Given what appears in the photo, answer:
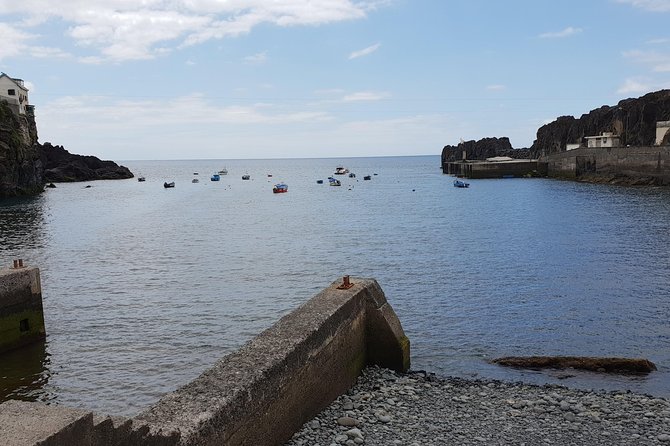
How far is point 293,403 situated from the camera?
10.2 meters

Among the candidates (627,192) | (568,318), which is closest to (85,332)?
(568,318)

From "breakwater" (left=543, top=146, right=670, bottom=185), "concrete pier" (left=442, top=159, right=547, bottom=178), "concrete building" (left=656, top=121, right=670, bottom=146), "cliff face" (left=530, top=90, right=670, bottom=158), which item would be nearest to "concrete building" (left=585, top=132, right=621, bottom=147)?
"cliff face" (left=530, top=90, right=670, bottom=158)

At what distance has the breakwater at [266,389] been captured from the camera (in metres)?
6.12

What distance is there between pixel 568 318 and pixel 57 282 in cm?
2441

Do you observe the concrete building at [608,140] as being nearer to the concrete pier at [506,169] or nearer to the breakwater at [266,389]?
the concrete pier at [506,169]

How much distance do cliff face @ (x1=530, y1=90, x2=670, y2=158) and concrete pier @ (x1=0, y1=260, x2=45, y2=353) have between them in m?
117

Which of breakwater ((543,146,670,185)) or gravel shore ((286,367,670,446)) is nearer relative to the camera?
gravel shore ((286,367,670,446))

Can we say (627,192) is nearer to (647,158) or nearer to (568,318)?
(647,158)

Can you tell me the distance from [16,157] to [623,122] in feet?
365

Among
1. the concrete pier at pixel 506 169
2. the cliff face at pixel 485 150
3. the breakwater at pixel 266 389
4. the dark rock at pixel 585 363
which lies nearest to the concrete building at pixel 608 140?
the concrete pier at pixel 506 169

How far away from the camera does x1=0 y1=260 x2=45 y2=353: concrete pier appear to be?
17938 mm

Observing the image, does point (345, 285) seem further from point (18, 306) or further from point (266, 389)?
point (18, 306)

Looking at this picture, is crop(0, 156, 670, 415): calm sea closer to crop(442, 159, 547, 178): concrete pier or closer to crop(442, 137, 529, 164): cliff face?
crop(442, 159, 547, 178): concrete pier

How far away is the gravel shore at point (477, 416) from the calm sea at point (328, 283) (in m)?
2.57
